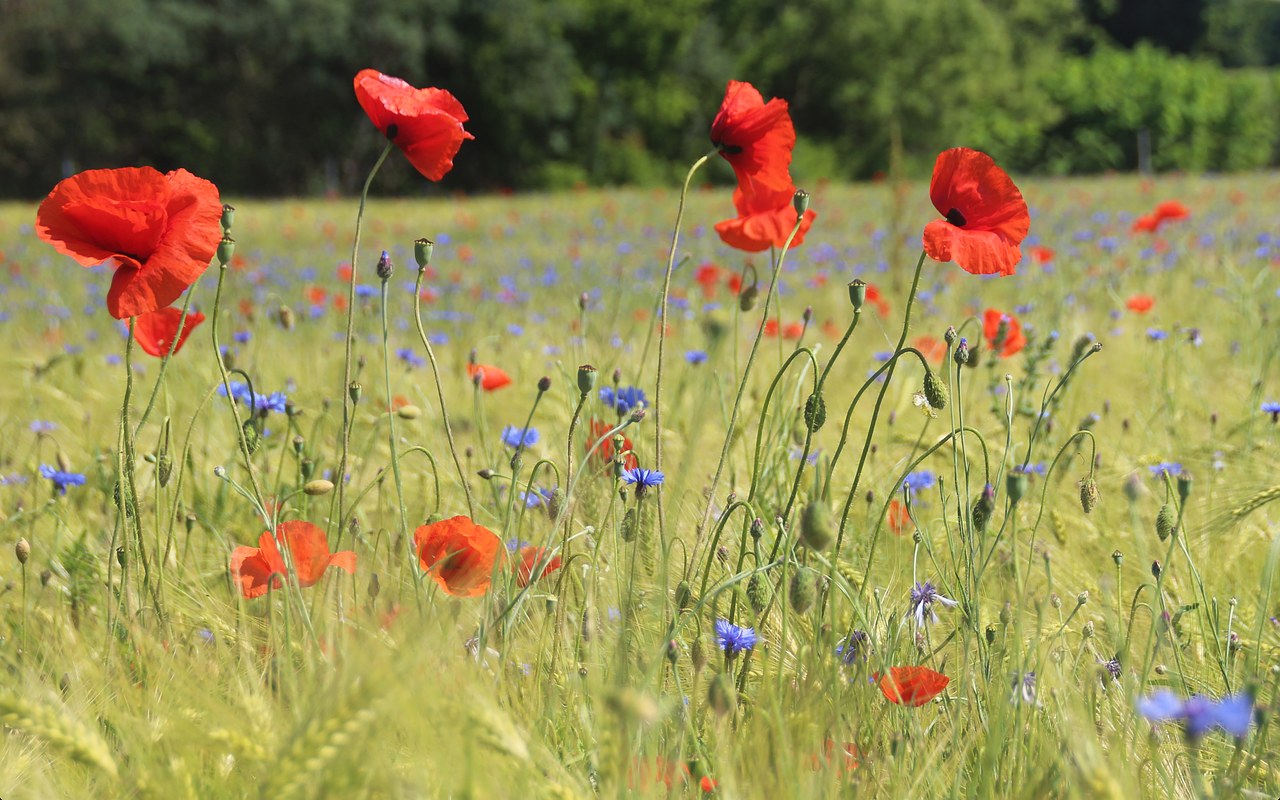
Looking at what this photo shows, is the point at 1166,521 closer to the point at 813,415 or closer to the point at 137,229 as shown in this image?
the point at 813,415

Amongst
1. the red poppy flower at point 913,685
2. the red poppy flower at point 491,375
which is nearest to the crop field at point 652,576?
the red poppy flower at point 913,685

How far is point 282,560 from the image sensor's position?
1062mm

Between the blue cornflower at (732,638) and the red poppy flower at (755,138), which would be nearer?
Result: the blue cornflower at (732,638)

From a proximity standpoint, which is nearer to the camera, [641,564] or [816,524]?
[816,524]

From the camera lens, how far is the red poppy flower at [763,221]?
1373 mm

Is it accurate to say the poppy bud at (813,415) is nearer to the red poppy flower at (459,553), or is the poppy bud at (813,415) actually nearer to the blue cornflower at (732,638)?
the blue cornflower at (732,638)


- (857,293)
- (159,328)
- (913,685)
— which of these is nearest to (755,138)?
(857,293)

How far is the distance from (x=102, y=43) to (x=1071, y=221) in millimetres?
17836

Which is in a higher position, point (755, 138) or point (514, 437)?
point (755, 138)

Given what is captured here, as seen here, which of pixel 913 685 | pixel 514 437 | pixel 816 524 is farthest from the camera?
pixel 514 437

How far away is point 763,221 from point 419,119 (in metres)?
0.54

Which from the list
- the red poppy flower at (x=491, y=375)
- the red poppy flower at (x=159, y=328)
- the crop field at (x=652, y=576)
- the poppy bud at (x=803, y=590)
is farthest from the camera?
the red poppy flower at (x=491, y=375)

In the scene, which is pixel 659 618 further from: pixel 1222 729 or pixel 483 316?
pixel 483 316

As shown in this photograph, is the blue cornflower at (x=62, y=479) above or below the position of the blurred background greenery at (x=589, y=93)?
below
